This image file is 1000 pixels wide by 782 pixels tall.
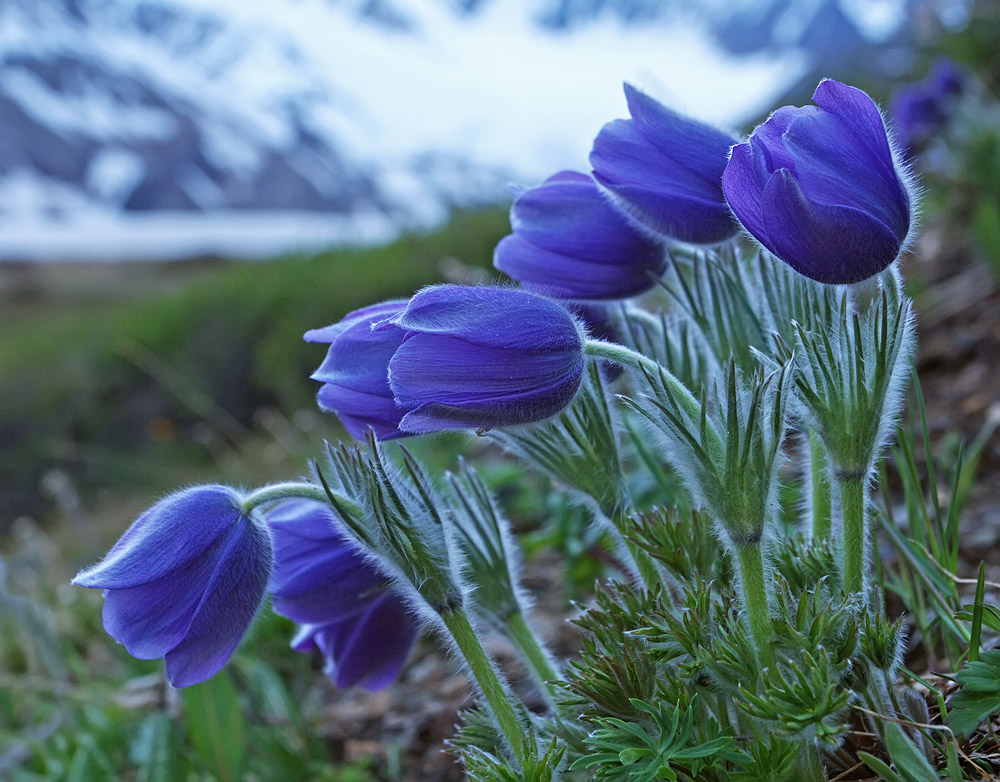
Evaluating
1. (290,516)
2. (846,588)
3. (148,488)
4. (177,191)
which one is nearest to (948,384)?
(846,588)

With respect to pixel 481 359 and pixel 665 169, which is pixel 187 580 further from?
pixel 665 169

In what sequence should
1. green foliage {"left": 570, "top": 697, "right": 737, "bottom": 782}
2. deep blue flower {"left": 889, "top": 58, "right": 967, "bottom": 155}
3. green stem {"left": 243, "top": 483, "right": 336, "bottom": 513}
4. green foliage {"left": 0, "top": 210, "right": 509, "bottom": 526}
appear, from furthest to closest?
green foliage {"left": 0, "top": 210, "right": 509, "bottom": 526}
deep blue flower {"left": 889, "top": 58, "right": 967, "bottom": 155}
green stem {"left": 243, "top": 483, "right": 336, "bottom": 513}
green foliage {"left": 570, "top": 697, "right": 737, "bottom": 782}

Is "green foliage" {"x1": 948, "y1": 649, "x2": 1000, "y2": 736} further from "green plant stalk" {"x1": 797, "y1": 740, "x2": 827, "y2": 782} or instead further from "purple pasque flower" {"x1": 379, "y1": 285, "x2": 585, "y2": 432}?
"purple pasque flower" {"x1": 379, "y1": 285, "x2": 585, "y2": 432}

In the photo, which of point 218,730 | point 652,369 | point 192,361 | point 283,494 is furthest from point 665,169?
point 192,361

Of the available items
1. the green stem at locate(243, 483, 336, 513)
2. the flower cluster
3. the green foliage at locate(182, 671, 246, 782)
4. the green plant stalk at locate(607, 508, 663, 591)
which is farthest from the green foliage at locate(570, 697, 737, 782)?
the green foliage at locate(182, 671, 246, 782)

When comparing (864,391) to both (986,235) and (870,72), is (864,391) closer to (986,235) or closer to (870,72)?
(986,235)

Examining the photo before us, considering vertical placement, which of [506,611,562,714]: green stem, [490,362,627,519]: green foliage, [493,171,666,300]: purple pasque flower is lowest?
[506,611,562,714]: green stem

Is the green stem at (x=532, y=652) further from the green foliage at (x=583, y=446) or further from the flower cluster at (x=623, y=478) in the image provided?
the green foliage at (x=583, y=446)
